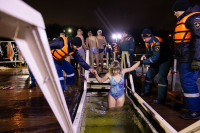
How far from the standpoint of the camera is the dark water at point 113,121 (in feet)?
10.3

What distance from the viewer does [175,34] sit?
8.55ft

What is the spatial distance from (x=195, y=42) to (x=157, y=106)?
1.68 meters

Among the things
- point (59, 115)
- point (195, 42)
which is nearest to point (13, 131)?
point (59, 115)

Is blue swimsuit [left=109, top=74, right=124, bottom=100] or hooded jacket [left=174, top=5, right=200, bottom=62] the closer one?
hooded jacket [left=174, top=5, right=200, bottom=62]

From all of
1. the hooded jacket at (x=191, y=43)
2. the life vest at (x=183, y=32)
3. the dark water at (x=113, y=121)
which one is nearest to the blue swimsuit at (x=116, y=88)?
the dark water at (x=113, y=121)

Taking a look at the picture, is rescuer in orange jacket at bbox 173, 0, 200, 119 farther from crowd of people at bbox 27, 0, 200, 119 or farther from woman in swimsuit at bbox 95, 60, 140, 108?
woman in swimsuit at bbox 95, 60, 140, 108

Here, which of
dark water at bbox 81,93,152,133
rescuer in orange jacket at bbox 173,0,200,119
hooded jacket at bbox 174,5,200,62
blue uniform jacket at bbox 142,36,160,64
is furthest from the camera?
blue uniform jacket at bbox 142,36,160,64

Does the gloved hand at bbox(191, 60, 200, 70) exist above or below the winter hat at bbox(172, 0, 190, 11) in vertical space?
below

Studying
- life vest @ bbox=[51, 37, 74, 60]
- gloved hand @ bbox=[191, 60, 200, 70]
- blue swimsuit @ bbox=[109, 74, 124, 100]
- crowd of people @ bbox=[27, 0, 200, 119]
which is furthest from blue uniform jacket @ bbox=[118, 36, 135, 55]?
gloved hand @ bbox=[191, 60, 200, 70]

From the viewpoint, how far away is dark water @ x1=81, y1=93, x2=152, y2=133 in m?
3.15

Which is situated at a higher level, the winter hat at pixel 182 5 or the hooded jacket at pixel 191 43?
the winter hat at pixel 182 5

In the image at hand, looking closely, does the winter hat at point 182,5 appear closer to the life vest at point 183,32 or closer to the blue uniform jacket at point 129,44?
the life vest at point 183,32

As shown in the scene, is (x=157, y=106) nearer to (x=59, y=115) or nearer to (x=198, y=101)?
(x=198, y=101)

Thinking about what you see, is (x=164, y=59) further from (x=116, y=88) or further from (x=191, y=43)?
(x=116, y=88)
